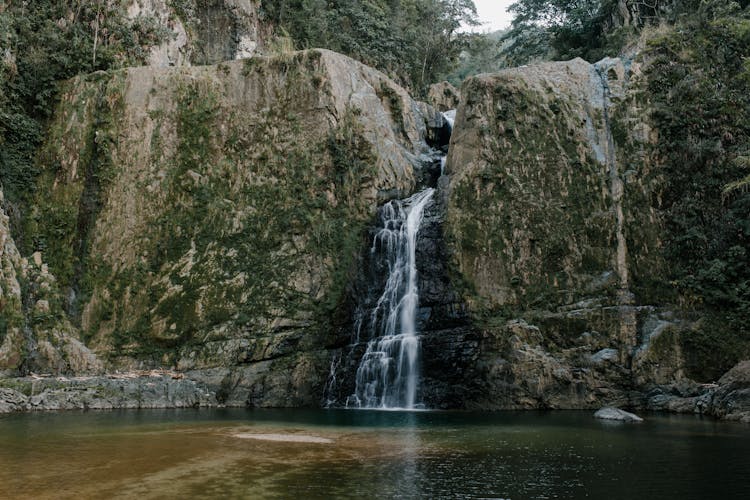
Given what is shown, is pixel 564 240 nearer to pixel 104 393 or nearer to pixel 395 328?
pixel 395 328

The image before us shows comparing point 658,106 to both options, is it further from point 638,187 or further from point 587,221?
point 587,221

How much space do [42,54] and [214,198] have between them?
1047cm

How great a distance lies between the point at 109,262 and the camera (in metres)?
25.8

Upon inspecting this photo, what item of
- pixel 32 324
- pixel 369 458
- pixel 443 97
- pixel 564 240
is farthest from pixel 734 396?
pixel 443 97

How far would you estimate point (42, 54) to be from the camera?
28250mm

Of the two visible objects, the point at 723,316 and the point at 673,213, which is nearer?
the point at 723,316

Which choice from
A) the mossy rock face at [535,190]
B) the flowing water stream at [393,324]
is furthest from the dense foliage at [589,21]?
the flowing water stream at [393,324]

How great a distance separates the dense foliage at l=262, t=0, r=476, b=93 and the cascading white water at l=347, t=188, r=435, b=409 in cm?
1770

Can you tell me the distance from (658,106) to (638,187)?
365cm

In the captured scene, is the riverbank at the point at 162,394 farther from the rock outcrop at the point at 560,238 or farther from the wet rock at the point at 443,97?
the wet rock at the point at 443,97

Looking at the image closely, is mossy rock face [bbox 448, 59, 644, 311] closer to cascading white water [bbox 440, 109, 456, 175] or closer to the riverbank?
cascading white water [bbox 440, 109, 456, 175]

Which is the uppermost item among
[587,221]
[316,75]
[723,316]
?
[316,75]

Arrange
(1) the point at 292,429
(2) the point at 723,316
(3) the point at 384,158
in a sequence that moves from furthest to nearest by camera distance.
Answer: (3) the point at 384,158
(2) the point at 723,316
(1) the point at 292,429

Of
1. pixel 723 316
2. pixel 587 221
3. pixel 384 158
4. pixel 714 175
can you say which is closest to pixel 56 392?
pixel 384 158
